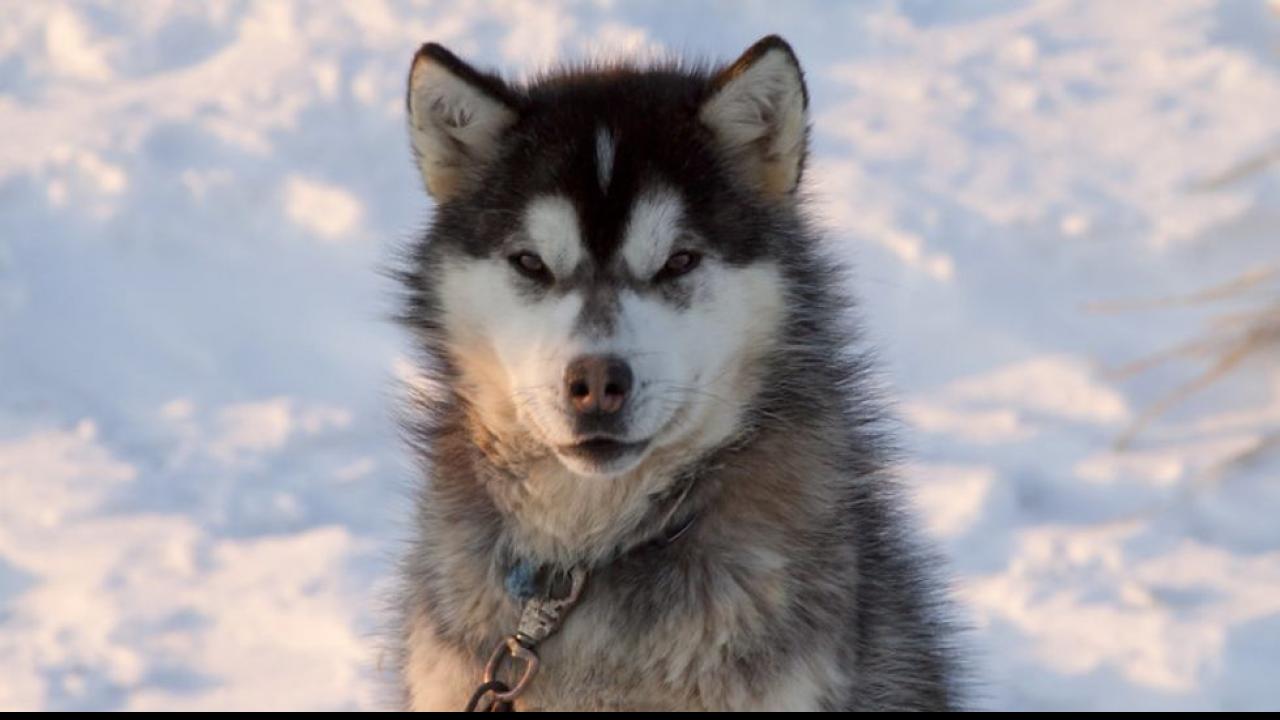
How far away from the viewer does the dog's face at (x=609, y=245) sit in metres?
2.99

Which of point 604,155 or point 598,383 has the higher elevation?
point 604,155

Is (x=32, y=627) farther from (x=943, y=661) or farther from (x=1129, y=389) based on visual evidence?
(x=1129, y=389)

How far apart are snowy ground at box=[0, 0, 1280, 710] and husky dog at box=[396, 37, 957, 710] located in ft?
1.64

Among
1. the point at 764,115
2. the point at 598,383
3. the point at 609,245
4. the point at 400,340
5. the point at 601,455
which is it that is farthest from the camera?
the point at 400,340

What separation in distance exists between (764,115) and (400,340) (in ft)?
10.6

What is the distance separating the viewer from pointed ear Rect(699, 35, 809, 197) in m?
3.28

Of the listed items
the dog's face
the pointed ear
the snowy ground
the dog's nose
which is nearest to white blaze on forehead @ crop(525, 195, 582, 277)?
the dog's face

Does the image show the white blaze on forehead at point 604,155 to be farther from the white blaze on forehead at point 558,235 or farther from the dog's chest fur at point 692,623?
the dog's chest fur at point 692,623

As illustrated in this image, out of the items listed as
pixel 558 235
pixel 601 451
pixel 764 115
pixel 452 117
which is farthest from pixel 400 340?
pixel 601 451

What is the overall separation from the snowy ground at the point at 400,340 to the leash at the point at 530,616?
0.59 meters

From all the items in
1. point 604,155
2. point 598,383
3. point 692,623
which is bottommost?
point 692,623

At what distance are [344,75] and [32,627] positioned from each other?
3.40 m

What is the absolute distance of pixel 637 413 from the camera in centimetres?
295

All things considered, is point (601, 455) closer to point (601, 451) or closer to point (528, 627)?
point (601, 451)
